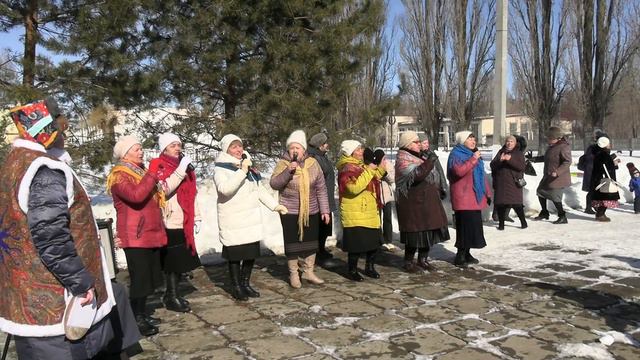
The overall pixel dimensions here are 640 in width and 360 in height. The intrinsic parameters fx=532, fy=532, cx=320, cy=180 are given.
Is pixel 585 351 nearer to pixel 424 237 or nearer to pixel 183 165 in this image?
pixel 424 237

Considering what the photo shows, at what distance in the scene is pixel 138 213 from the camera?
416cm

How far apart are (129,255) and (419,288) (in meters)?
2.90

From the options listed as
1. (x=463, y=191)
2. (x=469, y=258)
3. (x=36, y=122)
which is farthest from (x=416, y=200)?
(x=36, y=122)

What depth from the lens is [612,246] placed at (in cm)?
723

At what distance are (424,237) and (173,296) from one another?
278cm

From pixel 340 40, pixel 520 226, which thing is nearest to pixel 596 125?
pixel 520 226

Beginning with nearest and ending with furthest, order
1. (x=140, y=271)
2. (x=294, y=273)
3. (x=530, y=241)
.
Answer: (x=140, y=271) → (x=294, y=273) → (x=530, y=241)

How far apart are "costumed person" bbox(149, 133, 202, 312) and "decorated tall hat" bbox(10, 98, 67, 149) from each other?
6.23 feet

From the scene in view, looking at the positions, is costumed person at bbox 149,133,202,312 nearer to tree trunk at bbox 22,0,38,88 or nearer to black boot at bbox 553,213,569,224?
tree trunk at bbox 22,0,38,88

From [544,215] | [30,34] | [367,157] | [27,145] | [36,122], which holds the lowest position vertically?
[544,215]

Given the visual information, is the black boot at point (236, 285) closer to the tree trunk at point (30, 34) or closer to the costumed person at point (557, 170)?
the tree trunk at point (30, 34)

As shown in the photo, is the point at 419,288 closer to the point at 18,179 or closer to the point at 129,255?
the point at 129,255

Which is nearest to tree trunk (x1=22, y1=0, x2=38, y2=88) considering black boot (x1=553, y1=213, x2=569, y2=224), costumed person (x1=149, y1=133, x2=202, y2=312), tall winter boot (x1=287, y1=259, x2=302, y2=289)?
costumed person (x1=149, y1=133, x2=202, y2=312)

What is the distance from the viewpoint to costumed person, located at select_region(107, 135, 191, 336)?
4.07 meters
